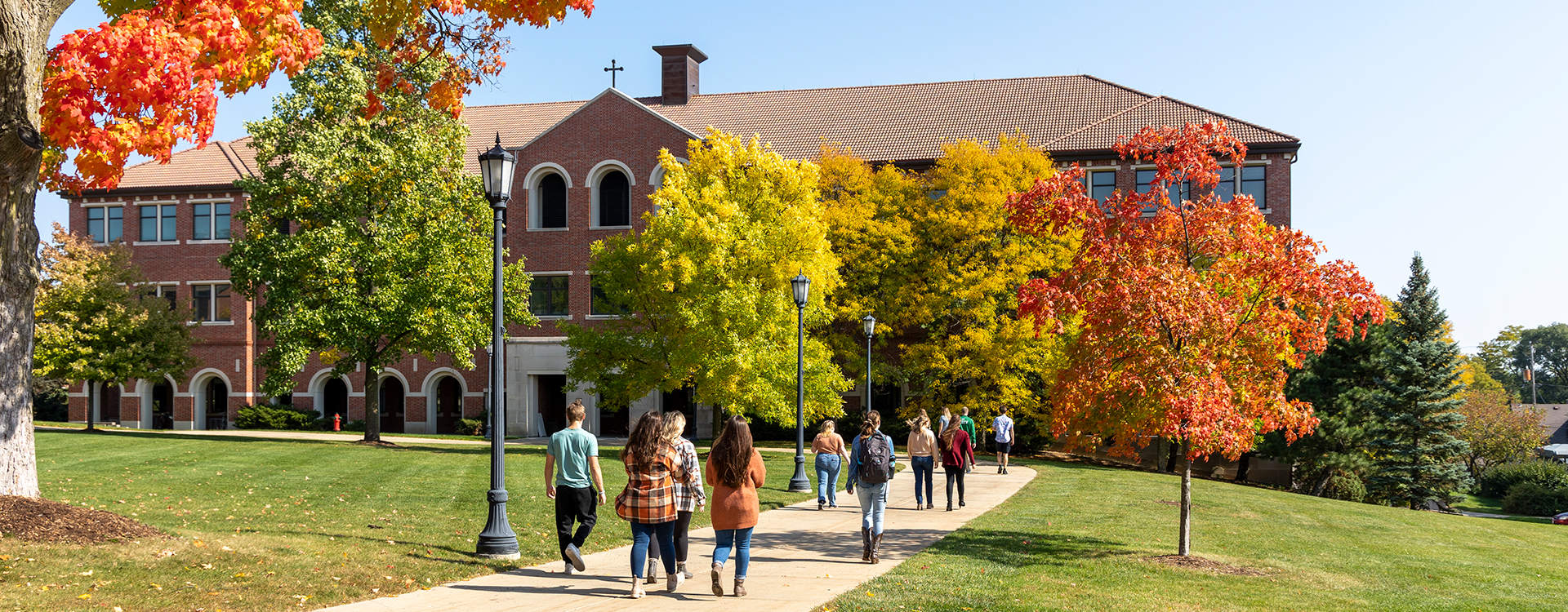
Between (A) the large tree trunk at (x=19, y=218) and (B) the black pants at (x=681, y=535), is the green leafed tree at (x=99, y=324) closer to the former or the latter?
(A) the large tree trunk at (x=19, y=218)

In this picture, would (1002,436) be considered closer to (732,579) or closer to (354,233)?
(732,579)

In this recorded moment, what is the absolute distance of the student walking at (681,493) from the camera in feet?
29.2

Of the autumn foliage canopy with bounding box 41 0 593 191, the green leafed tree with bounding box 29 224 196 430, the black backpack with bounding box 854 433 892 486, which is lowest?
the black backpack with bounding box 854 433 892 486

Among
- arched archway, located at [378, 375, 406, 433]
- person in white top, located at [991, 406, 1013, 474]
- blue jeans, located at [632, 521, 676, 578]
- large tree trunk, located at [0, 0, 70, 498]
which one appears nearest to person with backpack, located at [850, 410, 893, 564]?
blue jeans, located at [632, 521, 676, 578]

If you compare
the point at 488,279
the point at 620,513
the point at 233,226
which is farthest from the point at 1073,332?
the point at 233,226

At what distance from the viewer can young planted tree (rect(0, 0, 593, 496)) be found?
8.23 metres

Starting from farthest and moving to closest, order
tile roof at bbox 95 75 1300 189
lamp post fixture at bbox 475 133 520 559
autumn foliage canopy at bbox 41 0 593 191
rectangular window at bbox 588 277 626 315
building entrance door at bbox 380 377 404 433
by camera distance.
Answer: building entrance door at bbox 380 377 404 433 < tile roof at bbox 95 75 1300 189 < rectangular window at bbox 588 277 626 315 < lamp post fixture at bbox 475 133 520 559 < autumn foliage canopy at bbox 41 0 593 191

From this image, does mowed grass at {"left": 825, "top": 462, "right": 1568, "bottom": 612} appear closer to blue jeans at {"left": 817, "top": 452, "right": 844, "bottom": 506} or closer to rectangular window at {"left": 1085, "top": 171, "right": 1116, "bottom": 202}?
blue jeans at {"left": 817, "top": 452, "right": 844, "bottom": 506}

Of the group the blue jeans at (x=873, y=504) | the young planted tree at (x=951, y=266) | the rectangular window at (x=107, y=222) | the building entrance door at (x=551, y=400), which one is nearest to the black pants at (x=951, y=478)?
the blue jeans at (x=873, y=504)

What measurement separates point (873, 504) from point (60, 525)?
7482 mm

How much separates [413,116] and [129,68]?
23.8 m

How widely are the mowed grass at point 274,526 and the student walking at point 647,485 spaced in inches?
59.6

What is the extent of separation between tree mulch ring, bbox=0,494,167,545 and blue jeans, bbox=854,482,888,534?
22.0 feet

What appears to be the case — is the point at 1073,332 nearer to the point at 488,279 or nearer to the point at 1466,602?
the point at 488,279
